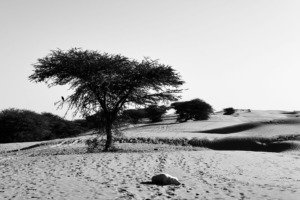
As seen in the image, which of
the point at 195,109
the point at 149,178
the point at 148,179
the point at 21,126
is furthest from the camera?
the point at 195,109

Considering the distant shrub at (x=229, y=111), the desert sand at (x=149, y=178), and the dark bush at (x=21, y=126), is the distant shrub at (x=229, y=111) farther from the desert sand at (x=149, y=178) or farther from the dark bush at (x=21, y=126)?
the desert sand at (x=149, y=178)

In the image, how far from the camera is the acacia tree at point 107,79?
88.2 ft

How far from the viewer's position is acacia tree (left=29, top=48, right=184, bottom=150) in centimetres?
2689

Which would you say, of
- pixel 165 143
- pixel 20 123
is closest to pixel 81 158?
pixel 165 143

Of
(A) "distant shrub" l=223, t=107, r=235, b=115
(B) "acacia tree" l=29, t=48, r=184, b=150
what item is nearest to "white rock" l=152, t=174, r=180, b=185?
(B) "acacia tree" l=29, t=48, r=184, b=150

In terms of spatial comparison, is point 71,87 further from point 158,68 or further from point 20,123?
point 20,123

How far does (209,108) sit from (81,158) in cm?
5226

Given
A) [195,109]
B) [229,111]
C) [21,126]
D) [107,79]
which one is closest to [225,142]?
[107,79]

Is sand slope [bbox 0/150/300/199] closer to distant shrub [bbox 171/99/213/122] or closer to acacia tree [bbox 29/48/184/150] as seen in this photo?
acacia tree [bbox 29/48/184/150]

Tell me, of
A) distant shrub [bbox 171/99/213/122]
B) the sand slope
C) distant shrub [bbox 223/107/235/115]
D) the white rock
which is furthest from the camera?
distant shrub [bbox 223/107/235/115]

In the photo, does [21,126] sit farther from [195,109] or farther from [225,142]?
[225,142]

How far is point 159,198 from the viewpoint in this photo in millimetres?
10422

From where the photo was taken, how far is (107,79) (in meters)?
26.9

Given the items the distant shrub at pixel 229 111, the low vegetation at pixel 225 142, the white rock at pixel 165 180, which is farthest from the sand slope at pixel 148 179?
the distant shrub at pixel 229 111
